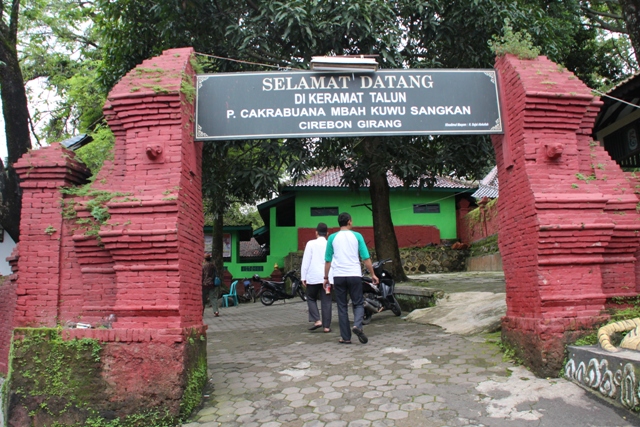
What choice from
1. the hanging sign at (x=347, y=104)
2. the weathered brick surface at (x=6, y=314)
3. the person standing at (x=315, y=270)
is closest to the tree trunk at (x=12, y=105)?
the weathered brick surface at (x=6, y=314)

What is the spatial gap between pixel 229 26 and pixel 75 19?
760 cm

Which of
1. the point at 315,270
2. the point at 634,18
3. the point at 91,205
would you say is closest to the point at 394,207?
the point at 315,270

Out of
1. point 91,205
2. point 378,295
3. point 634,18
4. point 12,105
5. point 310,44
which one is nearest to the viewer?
point 91,205

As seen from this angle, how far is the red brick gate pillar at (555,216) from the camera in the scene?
4.34 m

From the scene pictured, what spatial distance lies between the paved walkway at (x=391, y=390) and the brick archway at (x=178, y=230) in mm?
382

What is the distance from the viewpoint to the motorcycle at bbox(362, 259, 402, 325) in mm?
7574

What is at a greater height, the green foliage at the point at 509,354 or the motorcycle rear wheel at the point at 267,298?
the green foliage at the point at 509,354

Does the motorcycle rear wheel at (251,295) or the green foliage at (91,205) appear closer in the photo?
the green foliage at (91,205)

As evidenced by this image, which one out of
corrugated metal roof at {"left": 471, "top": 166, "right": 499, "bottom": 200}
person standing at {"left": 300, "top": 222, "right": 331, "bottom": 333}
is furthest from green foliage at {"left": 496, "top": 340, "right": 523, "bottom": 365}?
corrugated metal roof at {"left": 471, "top": 166, "right": 499, "bottom": 200}

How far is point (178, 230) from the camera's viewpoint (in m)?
4.26

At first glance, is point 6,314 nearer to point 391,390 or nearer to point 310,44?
point 391,390

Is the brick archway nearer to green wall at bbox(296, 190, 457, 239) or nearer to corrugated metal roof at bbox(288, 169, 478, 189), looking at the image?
corrugated metal roof at bbox(288, 169, 478, 189)

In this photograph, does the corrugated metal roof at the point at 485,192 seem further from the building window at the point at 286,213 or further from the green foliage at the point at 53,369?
the green foliage at the point at 53,369

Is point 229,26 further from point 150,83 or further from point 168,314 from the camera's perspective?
point 168,314
